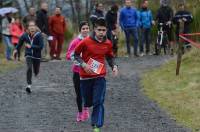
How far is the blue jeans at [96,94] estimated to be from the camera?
32.3 feet

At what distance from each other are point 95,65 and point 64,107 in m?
3.01

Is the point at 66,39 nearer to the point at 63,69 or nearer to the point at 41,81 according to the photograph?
the point at 63,69

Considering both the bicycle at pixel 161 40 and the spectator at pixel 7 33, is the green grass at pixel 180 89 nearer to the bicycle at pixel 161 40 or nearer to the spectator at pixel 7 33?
the bicycle at pixel 161 40

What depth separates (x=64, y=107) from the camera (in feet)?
41.9

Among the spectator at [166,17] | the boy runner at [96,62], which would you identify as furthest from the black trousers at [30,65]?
the spectator at [166,17]

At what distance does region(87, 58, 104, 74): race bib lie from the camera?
9914mm

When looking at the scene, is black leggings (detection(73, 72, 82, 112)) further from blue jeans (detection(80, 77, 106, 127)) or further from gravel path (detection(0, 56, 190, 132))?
blue jeans (detection(80, 77, 106, 127))

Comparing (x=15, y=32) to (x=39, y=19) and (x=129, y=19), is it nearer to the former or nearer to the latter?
(x=39, y=19)

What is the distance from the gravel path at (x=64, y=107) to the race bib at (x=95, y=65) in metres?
0.98

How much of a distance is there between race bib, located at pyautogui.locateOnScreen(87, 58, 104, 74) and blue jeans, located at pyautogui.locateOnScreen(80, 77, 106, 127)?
0.15 metres

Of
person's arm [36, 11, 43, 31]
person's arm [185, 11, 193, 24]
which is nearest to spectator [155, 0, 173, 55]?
person's arm [185, 11, 193, 24]

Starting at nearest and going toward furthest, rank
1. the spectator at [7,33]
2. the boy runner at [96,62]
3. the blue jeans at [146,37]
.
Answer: the boy runner at [96,62] → the spectator at [7,33] → the blue jeans at [146,37]

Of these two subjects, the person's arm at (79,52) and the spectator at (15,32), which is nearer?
the person's arm at (79,52)

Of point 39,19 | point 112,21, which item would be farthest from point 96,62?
point 39,19
